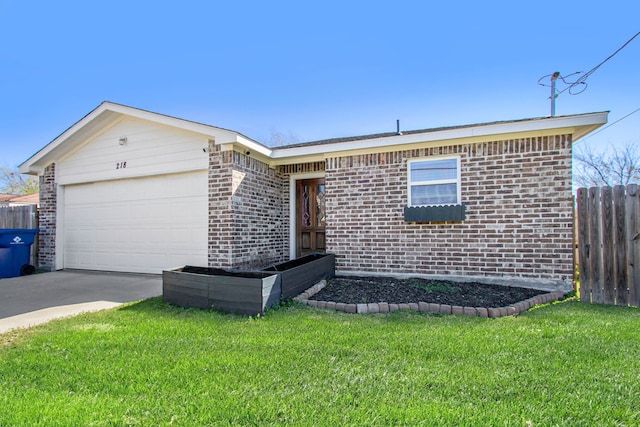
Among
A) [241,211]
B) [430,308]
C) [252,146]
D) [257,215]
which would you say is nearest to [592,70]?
[430,308]

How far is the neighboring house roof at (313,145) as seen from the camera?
568cm

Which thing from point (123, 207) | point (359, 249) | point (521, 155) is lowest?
point (359, 249)

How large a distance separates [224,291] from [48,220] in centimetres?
767

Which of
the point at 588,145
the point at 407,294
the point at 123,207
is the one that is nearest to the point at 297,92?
the point at 123,207

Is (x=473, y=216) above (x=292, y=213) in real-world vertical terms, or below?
below

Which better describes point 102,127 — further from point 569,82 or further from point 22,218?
point 569,82

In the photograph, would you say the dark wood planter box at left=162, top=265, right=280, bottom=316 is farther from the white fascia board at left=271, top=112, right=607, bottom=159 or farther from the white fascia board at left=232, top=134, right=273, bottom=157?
the white fascia board at left=271, top=112, right=607, bottom=159

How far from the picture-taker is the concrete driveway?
4.56 m

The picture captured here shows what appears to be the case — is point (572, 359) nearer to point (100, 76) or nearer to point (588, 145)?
point (100, 76)

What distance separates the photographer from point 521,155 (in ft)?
Result: 19.6

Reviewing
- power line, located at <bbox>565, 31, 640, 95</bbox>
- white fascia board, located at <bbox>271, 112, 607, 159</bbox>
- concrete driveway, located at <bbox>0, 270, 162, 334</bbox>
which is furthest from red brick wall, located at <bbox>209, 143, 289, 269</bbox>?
power line, located at <bbox>565, 31, 640, 95</bbox>

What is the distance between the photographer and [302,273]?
5402 millimetres

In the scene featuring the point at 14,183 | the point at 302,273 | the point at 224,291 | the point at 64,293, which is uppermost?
the point at 14,183

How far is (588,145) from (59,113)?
→ 24802 millimetres
